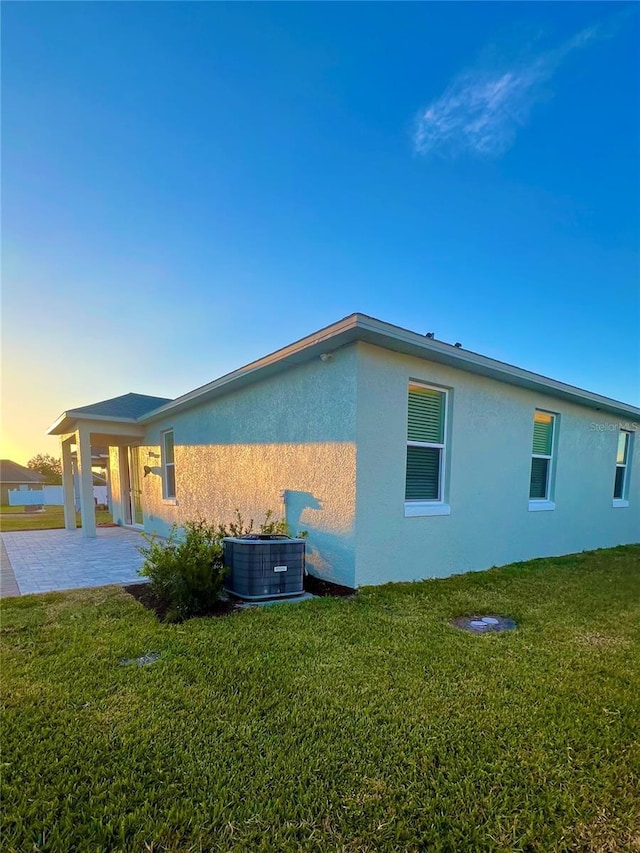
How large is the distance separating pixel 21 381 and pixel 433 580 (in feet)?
33.3

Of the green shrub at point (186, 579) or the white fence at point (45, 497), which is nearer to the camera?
the green shrub at point (186, 579)

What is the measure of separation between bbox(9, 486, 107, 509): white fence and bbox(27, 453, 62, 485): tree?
57.7ft

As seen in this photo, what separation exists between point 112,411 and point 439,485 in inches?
368

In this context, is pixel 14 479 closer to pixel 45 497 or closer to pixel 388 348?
pixel 45 497

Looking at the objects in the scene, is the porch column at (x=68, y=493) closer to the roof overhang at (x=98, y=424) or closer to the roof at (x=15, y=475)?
the roof overhang at (x=98, y=424)

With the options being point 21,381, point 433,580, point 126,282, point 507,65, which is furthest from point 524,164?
point 21,381

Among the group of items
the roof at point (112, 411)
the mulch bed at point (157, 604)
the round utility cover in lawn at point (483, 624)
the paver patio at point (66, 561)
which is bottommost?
the round utility cover in lawn at point (483, 624)

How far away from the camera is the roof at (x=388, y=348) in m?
4.65

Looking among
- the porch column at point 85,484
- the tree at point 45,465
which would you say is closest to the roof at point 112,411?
the porch column at point 85,484

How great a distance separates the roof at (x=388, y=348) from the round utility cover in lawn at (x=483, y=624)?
3303mm

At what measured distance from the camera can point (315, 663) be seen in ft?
10.1

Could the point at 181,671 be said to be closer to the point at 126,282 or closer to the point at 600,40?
the point at 126,282

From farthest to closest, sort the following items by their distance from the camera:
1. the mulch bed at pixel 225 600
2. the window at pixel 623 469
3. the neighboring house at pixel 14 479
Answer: the neighboring house at pixel 14 479
the window at pixel 623 469
the mulch bed at pixel 225 600

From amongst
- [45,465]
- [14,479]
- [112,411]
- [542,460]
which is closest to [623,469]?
[542,460]
